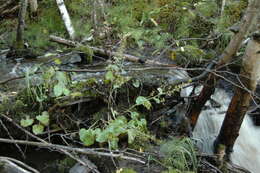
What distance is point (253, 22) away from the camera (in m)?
3.23

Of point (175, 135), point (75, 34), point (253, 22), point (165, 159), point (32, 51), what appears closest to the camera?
point (165, 159)

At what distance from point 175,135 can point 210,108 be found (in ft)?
3.92

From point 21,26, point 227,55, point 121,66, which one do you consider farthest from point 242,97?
point 21,26

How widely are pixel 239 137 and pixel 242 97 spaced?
4.52 feet

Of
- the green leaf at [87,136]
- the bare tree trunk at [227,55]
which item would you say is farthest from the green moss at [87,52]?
the green leaf at [87,136]

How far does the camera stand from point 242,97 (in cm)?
351

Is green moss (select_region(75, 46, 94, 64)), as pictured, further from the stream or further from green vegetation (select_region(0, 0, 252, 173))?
the stream

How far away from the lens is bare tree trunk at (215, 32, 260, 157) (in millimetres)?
3326

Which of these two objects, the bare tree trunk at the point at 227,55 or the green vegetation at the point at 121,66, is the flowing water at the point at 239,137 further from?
the green vegetation at the point at 121,66

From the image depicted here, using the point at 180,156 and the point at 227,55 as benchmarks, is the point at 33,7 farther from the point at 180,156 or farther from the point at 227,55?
the point at 180,156

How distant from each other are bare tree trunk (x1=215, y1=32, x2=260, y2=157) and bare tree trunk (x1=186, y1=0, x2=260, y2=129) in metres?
0.15

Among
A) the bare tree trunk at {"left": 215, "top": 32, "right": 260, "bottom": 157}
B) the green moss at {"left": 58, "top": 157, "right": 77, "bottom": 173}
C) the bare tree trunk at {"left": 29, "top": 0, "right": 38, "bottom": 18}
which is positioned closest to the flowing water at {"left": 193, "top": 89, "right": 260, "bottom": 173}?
the bare tree trunk at {"left": 215, "top": 32, "right": 260, "bottom": 157}

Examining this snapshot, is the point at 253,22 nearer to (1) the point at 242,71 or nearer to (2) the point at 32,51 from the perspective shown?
(1) the point at 242,71

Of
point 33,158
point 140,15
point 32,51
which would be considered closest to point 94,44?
point 32,51
